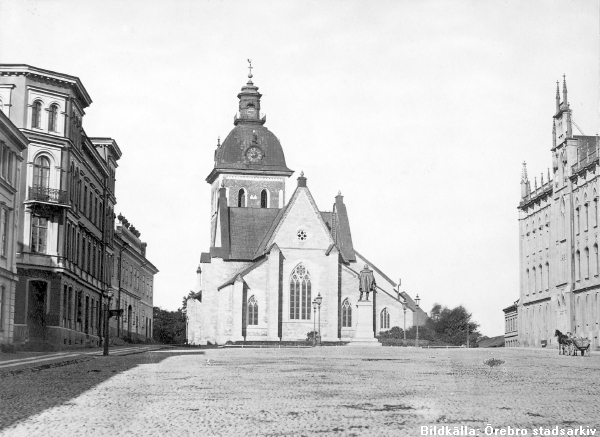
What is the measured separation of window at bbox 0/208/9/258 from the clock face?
215ft

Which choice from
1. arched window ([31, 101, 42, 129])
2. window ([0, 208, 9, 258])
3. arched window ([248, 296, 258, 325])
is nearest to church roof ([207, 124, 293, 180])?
arched window ([248, 296, 258, 325])

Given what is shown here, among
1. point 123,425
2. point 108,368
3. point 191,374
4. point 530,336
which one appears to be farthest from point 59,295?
point 530,336

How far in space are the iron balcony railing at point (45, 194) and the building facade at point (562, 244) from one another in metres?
36.0

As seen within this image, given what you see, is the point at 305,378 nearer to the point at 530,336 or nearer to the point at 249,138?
the point at 530,336

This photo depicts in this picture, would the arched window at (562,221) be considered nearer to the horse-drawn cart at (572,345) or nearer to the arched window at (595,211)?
the arched window at (595,211)

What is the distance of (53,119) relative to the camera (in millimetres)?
46688

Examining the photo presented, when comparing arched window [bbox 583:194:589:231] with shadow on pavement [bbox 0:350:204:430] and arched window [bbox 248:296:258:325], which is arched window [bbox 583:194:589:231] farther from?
shadow on pavement [bbox 0:350:204:430]

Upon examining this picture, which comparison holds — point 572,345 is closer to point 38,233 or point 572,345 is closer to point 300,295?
point 38,233

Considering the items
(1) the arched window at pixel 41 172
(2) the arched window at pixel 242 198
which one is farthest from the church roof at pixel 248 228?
(1) the arched window at pixel 41 172

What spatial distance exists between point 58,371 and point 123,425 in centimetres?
1178

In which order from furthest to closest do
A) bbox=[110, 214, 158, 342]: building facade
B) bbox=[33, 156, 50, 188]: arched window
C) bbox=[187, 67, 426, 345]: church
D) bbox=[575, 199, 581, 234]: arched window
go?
bbox=[187, 67, 426, 345]: church, bbox=[110, 214, 158, 342]: building facade, bbox=[575, 199, 581, 234]: arched window, bbox=[33, 156, 50, 188]: arched window

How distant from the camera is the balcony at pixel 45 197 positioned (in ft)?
149

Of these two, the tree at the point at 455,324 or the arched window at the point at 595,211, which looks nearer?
the arched window at the point at 595,211

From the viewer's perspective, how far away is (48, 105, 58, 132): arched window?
46.4 meters
